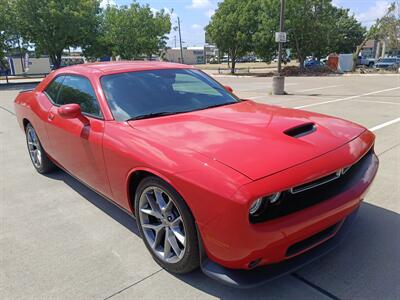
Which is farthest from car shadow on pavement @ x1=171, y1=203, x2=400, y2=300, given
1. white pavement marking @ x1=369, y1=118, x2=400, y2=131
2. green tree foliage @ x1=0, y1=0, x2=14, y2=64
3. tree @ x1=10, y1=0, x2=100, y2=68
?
green tree foliage @ x1=0, y1=0, x2=14, y2=64

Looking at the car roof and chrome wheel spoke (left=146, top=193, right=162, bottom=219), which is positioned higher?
the car roof

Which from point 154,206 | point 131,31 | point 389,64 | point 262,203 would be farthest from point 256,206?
point 389,64

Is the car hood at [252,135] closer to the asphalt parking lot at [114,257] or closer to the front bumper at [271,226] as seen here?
the front bumper at [271,226]

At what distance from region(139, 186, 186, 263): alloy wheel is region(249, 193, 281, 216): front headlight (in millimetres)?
534

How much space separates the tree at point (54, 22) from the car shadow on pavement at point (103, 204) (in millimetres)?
24873

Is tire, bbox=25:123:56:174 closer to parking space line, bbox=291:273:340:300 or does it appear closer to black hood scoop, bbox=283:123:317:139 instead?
black hood scoop, bbox=283:123:317:139

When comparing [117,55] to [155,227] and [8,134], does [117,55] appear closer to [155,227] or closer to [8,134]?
[8,134]

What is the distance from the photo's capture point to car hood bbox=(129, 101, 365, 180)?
224cm

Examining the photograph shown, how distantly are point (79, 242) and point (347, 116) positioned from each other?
7.49 m

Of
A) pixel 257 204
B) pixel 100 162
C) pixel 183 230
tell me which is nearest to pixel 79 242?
pixel 100 162

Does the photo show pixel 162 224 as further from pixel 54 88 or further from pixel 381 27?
pixel 381 27

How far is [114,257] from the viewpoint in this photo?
2.95 m

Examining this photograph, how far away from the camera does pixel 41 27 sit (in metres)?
26.6

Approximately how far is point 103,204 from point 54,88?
5.40 feet
